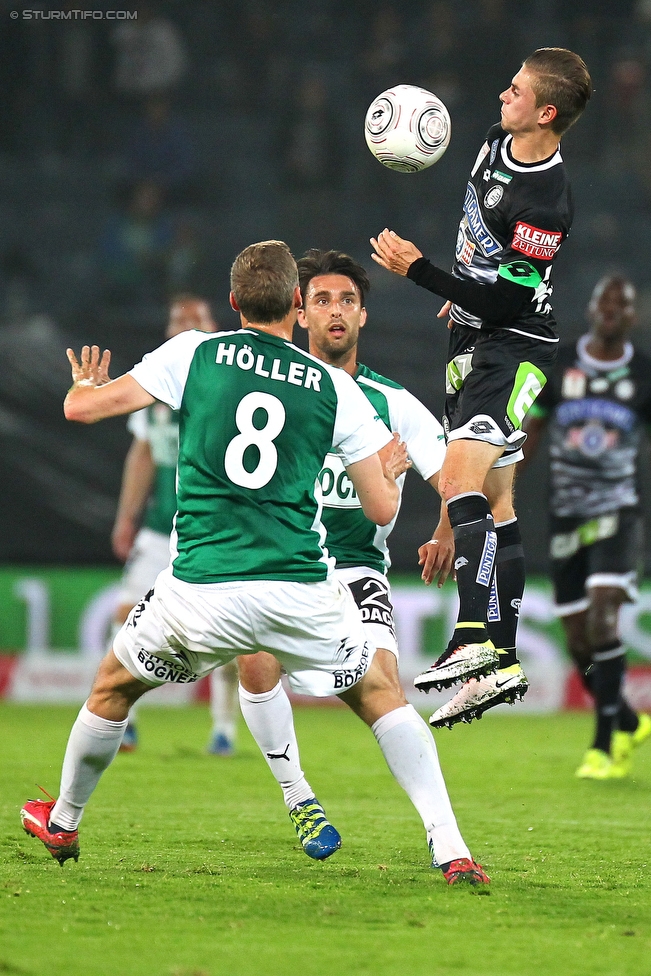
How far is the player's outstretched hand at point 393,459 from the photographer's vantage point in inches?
179

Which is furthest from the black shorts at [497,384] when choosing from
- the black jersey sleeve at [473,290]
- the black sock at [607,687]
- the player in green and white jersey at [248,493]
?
the black sock at [607,687]

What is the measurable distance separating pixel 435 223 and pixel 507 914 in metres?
10.5

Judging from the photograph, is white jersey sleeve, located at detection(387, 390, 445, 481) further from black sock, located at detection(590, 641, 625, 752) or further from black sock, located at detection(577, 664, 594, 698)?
black sock, located at detection(577, 664, 594, 698)

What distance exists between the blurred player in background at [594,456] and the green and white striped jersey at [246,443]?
4.53 metres

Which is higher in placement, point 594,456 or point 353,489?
point 353,489

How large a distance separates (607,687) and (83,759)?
14.8 ft

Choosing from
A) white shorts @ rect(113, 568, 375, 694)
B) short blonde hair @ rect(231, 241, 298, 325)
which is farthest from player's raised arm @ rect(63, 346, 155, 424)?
white shorts @ rect(113, 568, 375, 694)

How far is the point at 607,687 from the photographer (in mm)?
8289

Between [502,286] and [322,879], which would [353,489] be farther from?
[322,879]

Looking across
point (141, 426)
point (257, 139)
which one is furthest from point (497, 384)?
point (257, 139)

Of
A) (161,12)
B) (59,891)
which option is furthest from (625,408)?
(161,12)

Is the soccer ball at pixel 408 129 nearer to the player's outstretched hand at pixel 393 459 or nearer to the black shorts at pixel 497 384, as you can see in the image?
the black shorts at pixel 497 384

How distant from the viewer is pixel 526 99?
4.84 metres

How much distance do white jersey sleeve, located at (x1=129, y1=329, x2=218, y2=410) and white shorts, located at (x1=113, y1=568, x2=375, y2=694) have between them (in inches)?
22.7
